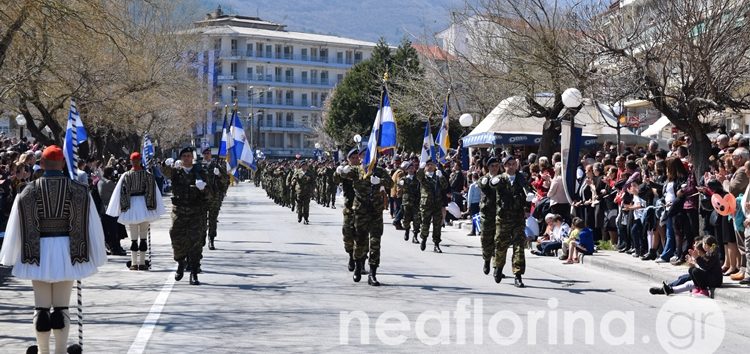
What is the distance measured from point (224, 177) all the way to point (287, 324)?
728 cm

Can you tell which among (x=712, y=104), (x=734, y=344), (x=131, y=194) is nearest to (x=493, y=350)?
(x=734, y=344)

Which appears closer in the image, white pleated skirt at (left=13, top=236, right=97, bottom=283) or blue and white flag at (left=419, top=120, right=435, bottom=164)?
white pleated skirt at (left=13, top=236, right=97, bottom=283)

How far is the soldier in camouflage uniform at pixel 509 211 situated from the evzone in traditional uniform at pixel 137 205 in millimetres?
5556

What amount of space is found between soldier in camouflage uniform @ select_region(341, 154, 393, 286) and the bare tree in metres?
6.02

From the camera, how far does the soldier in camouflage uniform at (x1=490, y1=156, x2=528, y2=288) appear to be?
1472 cm

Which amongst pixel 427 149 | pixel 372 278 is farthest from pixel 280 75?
pixel 372 278

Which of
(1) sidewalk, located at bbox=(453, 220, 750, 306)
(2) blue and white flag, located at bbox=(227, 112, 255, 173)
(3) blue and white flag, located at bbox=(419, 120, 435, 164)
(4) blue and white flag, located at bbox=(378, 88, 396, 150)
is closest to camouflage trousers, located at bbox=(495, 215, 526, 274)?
(1) sidewalk, located at bbox=(453, 220, 750, 306)

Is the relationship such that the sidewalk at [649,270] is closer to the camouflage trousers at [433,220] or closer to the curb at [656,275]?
the curb at [656,275]

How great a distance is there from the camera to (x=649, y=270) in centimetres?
1577

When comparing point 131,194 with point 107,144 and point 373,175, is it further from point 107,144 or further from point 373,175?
point 107,144

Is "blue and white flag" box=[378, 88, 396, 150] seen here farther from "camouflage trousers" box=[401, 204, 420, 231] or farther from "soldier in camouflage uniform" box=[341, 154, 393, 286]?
"camouflage trousers" box=[401, 204, 420, 231]

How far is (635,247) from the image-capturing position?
18172mm

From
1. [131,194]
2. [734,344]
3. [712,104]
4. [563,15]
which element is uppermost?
[563,15]

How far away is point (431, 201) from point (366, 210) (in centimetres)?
601
